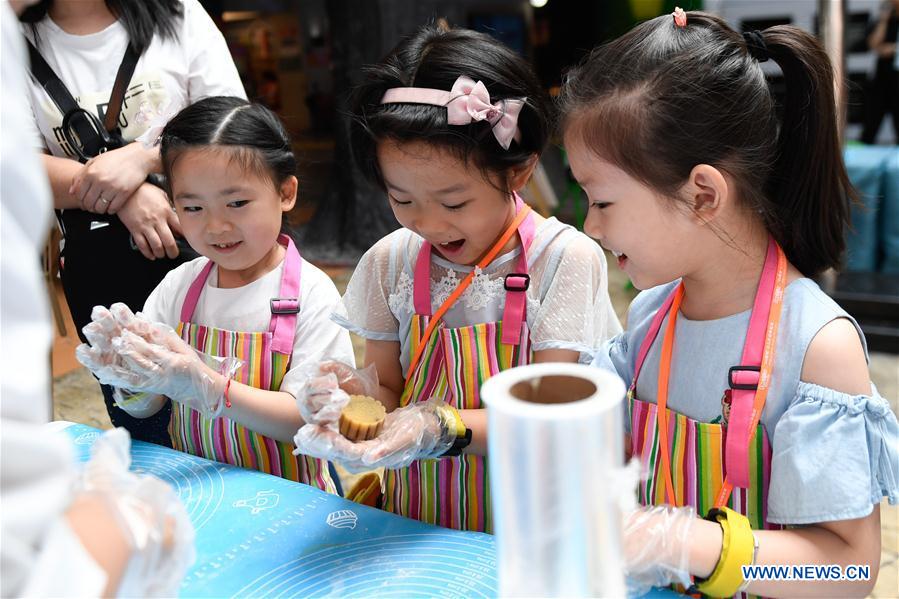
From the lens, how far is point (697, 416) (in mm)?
1146

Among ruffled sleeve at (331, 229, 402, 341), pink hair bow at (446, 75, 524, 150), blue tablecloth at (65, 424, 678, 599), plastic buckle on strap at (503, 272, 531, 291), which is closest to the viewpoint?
blue tablecloth at (65, 424, 678, 599)

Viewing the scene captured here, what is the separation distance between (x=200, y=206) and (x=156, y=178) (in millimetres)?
338

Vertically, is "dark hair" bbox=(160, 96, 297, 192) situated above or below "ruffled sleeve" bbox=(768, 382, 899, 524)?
above

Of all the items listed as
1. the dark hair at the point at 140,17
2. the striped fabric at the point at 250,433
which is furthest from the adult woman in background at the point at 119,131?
the striped fabric at the point at 250,433

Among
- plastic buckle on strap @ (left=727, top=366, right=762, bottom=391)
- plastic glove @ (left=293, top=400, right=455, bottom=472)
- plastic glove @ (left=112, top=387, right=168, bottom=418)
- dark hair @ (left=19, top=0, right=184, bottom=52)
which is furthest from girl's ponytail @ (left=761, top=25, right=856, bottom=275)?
dark hair @ (left=19, top=0, right=184, bottom=52)

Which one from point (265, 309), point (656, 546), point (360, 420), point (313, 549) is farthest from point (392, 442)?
point (265, 309)

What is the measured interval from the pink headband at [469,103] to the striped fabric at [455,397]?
1.17ft

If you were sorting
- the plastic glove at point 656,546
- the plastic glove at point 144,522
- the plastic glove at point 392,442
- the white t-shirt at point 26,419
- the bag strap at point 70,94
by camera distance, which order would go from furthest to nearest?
the bag strap at point 70,94, the plastic glove at point 392,442, the plastic glove at point 656,546, the plastic glove at point 144,522, the white t-shirt at point 26,419

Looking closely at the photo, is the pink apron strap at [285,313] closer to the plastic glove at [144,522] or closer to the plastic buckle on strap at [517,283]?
the plastic buckle on strap at [517,283]

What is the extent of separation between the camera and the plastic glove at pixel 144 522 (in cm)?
64

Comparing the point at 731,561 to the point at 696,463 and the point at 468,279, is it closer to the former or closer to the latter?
the point at 696,463

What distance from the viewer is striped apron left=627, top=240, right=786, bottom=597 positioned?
1.05 metres

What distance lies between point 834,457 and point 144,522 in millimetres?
824

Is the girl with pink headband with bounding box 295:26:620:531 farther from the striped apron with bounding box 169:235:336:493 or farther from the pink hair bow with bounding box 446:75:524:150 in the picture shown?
the striped apron with bounding box 169:235:336:493
